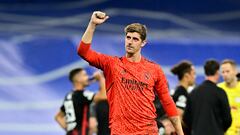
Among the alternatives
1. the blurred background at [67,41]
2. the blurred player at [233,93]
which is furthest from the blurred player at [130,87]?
the blurred background at [67,41]

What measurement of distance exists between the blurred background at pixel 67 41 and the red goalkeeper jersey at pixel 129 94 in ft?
20.1

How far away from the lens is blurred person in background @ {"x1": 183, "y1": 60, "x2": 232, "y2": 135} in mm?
8703

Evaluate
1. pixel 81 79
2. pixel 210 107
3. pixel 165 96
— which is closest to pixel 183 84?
pixel 210 107

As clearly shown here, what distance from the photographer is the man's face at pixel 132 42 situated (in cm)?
633

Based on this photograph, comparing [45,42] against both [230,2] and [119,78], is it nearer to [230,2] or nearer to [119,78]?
[230,2]

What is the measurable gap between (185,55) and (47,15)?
2.46 m

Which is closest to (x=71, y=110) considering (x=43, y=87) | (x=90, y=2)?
(x=43, y=87)

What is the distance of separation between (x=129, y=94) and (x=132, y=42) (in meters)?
0.43

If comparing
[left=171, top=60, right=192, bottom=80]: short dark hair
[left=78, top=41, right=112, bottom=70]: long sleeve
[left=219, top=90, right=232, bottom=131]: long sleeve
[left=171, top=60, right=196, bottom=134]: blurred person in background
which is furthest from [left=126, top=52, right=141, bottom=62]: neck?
[left=171, top=60, right=192, bottom=80]: short dark hair

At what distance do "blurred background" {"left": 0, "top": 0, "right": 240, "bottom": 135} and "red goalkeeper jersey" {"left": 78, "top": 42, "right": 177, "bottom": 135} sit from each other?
6127 millimetres

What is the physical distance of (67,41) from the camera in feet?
42.5

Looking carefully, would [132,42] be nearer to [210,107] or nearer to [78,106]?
[210,107]

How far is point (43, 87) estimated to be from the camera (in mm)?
12711

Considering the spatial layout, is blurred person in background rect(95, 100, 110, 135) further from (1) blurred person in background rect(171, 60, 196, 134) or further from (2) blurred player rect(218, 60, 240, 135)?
(2) blurred player rect(218, 60, 240, 135)
